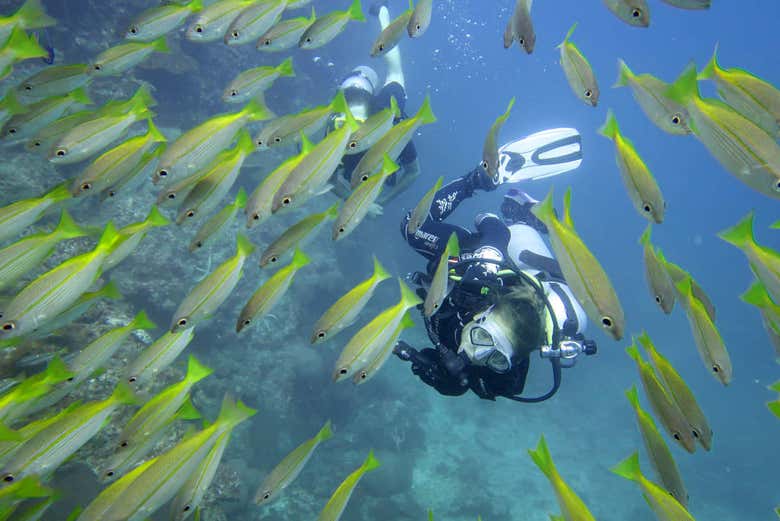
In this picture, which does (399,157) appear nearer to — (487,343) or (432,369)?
(432,369)

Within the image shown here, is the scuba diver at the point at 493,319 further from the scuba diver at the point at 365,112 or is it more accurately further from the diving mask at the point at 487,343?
the scuba diver at the point at 365,112

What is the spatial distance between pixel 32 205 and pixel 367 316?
12.1 metres

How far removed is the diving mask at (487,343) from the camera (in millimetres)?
3705

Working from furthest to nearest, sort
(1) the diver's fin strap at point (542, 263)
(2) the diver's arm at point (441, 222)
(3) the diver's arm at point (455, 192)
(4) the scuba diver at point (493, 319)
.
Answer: (3) the diver's arm at point (455, 192)
(2) the diver's arm at point (441, 222)
(1) the diver's fin strap at point (542, 263)
(4) the scuba diver at point (493, 319)

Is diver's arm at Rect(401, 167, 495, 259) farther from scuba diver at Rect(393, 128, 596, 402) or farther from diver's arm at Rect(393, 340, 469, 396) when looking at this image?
diver's arm at Rect(393, 340, 469, 396)

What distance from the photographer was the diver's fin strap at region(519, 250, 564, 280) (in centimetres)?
527

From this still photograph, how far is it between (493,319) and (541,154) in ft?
13.8

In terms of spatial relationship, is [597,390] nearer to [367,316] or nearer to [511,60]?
[367,316]

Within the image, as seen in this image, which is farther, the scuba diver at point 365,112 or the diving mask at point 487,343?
the scuba diver at point 365,112

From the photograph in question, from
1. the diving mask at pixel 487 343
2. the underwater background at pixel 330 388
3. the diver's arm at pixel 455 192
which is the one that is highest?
the diving mask at pixel 487 343

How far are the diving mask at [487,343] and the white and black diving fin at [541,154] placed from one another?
3.65 m

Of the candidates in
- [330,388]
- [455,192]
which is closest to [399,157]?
[455,192]

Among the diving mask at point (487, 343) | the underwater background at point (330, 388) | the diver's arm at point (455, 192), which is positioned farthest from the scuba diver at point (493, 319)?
the underwater background at point (330, 388)

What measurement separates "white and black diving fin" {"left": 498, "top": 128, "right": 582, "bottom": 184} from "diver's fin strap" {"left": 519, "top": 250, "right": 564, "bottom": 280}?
5.83 ft
